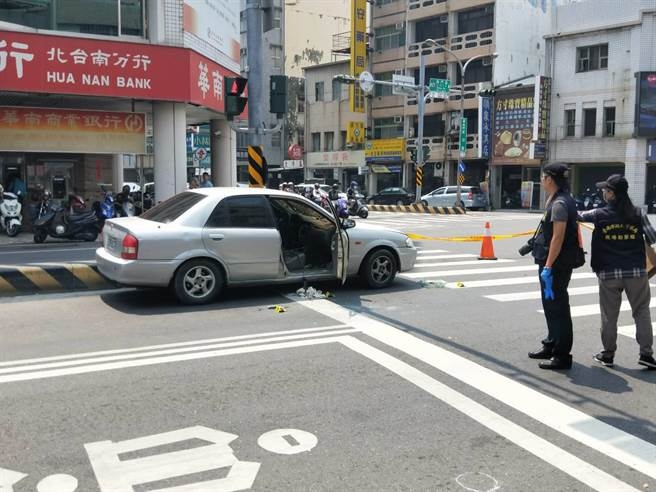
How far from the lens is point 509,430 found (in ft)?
14.7

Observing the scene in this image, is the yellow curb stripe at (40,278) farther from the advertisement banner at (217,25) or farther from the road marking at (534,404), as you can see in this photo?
the advertisement banner at (217,25)

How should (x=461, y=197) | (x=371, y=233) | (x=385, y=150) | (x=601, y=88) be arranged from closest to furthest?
(x=371, y=233) → (x=461, y=197) → (x=601, y=88) → (x=385, y=150)

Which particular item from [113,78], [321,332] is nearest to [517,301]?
[321,332]

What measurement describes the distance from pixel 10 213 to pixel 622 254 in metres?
15.3

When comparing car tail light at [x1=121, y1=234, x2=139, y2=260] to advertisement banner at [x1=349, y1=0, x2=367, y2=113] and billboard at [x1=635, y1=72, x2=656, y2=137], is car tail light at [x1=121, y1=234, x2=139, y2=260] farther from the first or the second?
advertisement banner at [x1=349, y1=0, x2=367, y2=113]

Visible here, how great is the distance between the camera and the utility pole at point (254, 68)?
11.3 m

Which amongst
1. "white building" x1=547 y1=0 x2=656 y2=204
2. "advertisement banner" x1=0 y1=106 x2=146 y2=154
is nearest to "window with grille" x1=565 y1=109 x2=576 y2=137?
"white building" x1=547 y1=0 x2=656 y2=204

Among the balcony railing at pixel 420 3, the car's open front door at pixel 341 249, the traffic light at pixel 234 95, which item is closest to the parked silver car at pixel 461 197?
the balcony railing at pixel 420 3

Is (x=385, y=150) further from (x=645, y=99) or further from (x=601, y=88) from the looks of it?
(x=645, y=99)

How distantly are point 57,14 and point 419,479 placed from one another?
15652 mm

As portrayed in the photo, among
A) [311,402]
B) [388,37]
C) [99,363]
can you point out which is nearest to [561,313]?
[311,402]

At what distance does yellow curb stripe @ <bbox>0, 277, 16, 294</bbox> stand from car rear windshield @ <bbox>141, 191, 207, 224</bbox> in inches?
83.3

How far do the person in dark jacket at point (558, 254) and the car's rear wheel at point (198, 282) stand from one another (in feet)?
14.0

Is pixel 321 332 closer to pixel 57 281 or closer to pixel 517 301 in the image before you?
pixel 517 301
